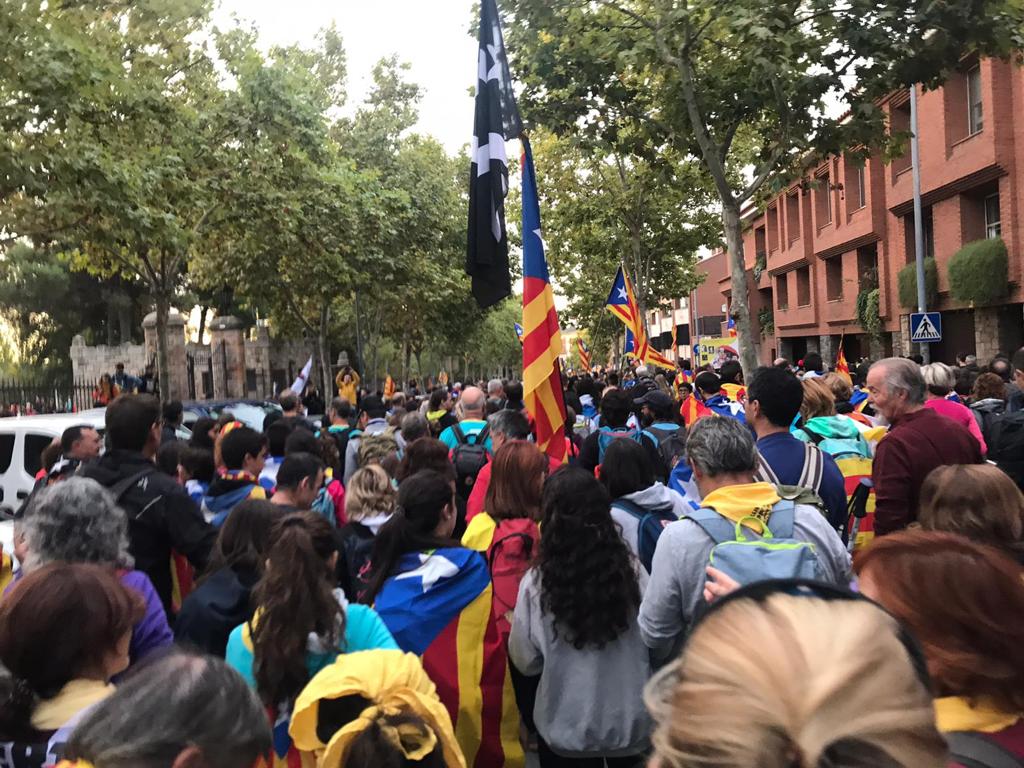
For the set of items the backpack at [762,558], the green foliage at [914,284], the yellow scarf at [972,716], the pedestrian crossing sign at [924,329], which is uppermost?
the green foliage at [914,284]

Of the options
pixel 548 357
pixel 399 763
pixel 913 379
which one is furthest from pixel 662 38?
pixel 399 763

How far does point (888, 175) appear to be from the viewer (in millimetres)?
28703

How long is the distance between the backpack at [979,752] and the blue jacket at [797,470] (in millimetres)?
2474

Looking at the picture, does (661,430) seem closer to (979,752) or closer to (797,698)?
(979,752)

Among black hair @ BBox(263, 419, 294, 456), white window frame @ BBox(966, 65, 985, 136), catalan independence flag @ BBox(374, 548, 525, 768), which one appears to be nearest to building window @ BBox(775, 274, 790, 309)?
white window frame @ BBox(966, 65, 985, 136)

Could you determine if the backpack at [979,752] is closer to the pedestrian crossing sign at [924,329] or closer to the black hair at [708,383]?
the black hair at [708,383]

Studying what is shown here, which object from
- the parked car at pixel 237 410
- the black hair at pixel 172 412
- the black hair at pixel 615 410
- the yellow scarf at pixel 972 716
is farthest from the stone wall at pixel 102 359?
the yellow scarf at pixel 972 716

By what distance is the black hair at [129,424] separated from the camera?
4.55 m

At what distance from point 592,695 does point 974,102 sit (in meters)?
24.3

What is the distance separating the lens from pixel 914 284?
2609 cm

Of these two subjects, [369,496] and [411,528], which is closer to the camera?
[411,528]

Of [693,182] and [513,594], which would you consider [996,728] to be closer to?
[513,594]

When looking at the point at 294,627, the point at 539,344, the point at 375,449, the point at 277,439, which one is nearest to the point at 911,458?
the point at 539,344

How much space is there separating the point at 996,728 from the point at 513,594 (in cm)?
247
